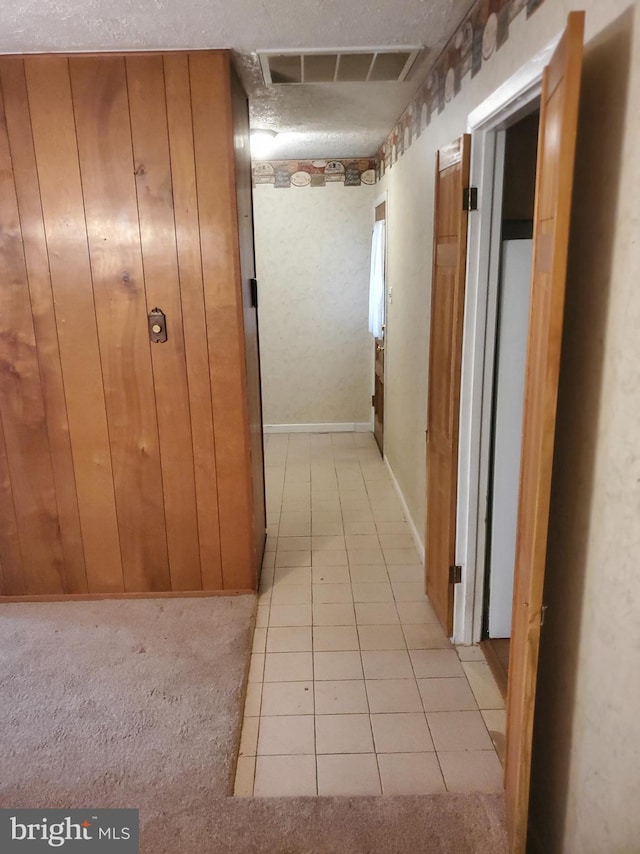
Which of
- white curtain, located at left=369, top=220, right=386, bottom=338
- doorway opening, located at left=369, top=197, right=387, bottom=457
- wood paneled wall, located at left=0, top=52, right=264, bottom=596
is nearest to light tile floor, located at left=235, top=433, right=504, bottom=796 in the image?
wood paneled wall, located at left=0, top=52, right=264, bottom=596

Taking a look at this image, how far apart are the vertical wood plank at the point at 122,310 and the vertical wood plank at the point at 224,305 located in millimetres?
282

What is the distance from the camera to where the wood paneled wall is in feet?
8.00

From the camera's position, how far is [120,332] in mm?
2650

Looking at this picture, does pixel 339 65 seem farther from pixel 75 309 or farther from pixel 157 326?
pixel 75 309

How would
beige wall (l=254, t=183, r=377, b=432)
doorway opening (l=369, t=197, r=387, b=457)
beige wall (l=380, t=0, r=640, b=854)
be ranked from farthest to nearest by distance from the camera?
beige wall (l=254, t=183, r=377, b=432)
doorway opening (l=369, t=197, r=387, b=457)
beige wall (l=380, t=0, r=640, b=854)

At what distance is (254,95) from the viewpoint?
308 cm

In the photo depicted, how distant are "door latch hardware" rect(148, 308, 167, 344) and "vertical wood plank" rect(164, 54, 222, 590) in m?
0.09

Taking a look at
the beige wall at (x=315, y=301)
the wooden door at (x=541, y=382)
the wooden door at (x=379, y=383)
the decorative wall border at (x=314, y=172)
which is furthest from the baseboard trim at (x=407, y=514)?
the decorative wall border at (x=314, y=172)

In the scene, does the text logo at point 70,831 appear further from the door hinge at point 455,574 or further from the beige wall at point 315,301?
the beige wall at point 315,301

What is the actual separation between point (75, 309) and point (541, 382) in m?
2.07

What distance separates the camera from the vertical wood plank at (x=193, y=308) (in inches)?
95.8

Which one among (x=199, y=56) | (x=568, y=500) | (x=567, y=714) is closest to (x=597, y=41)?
(x=568, y=500)

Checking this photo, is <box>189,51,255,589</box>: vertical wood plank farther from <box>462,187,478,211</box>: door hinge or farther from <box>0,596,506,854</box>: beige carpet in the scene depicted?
<box>462,187,478,211</box>: door hinge

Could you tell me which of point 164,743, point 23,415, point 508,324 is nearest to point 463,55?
point 508,324
